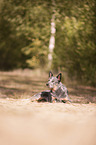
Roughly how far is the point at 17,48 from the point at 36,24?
627 centimetres

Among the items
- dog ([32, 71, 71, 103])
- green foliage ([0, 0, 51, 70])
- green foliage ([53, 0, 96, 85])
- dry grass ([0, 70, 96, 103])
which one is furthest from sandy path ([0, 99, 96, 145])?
green foliage ([0, 0, 51, 70])

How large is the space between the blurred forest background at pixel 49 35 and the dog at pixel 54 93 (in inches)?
322

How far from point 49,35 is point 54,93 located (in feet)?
78.0

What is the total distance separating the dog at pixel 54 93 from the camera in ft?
25.7

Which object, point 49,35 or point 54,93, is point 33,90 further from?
point 49,35

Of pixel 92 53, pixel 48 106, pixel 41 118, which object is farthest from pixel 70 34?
pixel 41 118

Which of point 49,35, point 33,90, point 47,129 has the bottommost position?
point 47,129

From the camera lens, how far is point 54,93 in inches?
316

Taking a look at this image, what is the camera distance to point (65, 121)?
5.15 meters

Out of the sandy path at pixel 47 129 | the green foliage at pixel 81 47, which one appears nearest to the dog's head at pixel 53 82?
the sandy path at pixel 47 129

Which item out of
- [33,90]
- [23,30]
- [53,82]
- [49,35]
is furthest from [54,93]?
[23,30]

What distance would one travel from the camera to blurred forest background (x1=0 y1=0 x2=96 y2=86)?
1644cm

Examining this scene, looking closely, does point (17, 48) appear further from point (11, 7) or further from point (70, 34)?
point (70, 34)

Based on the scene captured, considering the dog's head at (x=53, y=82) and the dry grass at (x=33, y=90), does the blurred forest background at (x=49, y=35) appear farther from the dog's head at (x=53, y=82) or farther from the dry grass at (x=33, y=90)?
the dog's head at (x=53, y=82)
